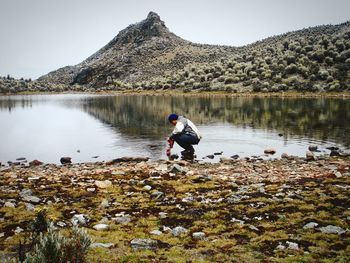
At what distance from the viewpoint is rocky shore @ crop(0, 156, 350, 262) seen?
713 centimetres

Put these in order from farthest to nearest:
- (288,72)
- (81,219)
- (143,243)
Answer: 1. (288,72)
2. (81,219)
3. (143,243)

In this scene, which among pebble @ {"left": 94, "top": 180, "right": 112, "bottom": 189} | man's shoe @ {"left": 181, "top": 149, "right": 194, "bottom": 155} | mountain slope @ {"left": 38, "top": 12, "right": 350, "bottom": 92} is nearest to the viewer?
pebble @ {"left": 94, "top": 180, "right": 112, "bottom": 189}

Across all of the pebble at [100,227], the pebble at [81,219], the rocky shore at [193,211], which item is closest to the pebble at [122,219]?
the rocky shore at [193,211]

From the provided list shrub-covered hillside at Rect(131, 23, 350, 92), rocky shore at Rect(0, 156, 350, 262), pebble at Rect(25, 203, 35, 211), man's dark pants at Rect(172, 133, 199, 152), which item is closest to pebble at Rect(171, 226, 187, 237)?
rocky shore at Rect(0, 156, 350, 262)

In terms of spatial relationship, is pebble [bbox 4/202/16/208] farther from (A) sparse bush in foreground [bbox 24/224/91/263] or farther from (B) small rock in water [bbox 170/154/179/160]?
(B) small rock in water [bbox 170/154/179/160]

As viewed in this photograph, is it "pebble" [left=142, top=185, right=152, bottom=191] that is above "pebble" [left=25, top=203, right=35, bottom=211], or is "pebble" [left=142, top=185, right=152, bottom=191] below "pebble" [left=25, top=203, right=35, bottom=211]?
above

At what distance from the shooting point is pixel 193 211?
374 inches

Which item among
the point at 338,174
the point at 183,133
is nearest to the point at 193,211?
the point at 338,174

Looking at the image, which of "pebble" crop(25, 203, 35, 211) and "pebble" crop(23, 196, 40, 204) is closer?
"pebble" crop(25, 203, 35, 211)

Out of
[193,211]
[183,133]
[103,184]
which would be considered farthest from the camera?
[183,133]

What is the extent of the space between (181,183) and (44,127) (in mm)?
25005

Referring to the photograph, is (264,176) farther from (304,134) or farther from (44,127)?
(44,127)

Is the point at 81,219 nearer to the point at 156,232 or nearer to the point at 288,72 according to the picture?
the point at 156,232

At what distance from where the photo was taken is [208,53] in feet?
541
